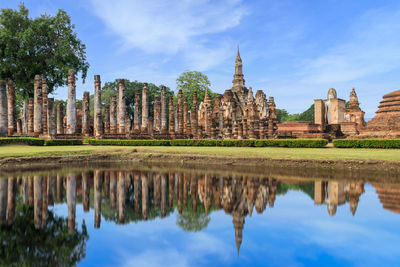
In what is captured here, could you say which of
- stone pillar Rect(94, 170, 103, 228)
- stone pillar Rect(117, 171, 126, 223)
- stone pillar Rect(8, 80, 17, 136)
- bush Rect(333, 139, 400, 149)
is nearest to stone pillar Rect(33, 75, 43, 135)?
stone pillar Rect(8, 80, 17, 136)

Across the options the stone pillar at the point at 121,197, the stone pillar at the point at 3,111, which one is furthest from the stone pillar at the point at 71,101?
the stone pillar at the point at 121,197

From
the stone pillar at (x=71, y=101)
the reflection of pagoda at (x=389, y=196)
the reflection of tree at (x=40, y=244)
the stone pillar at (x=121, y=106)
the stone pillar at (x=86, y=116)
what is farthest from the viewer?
the stone pillar at (x=121, y=106)

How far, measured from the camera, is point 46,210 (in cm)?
681

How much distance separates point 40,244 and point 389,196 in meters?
8.29

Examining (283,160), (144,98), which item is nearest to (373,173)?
(283,160)

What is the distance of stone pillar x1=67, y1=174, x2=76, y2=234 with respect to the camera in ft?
19.4

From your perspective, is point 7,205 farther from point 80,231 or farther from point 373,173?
point 373,173

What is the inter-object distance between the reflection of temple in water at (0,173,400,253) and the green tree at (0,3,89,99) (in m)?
26.5

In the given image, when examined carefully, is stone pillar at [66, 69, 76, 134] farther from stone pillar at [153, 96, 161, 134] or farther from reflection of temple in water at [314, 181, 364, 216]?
reflection of temple in water at [314, 181, 364, 216]

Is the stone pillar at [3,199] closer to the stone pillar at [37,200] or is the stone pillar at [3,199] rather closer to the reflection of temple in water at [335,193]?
the stone pillar at [37,200]

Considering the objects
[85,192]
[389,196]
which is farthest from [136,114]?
[389,196]

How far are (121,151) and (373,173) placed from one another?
1390 centimetres

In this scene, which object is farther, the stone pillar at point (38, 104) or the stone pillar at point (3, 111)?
the stone pillar at point (38, 104)

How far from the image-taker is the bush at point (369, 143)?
19391 millimetres
